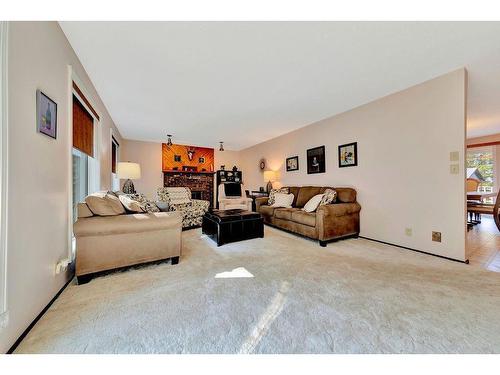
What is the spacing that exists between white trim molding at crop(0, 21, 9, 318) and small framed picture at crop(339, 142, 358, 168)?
3922 millimetres

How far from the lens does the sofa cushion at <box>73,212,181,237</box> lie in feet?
6.03

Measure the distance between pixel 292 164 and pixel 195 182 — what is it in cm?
353

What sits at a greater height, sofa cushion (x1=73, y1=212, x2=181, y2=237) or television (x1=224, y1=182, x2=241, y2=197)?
television (x1=224, y1=182, x2=241, y2=197)

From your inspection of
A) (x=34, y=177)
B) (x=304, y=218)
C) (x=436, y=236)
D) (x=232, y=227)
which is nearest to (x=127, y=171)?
(x=232, y=227)

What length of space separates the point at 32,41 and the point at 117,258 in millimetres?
1799

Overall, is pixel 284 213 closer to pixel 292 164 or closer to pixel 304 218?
pixel 304 218

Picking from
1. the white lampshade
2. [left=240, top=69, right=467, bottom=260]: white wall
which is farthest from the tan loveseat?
[left=240, top=69, right=467, bottom=260]: white wall

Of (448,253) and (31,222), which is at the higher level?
(31,222)

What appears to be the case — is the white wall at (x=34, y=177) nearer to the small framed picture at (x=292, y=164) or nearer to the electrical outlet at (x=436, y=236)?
the electrical outlet at (x=436, y=236)

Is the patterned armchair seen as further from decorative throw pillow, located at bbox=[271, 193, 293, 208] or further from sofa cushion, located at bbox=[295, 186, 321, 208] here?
sofa cushion, located at bbox=[295, 186, 321, 208]

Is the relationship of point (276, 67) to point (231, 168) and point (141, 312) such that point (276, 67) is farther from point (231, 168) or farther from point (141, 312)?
point (231, 168)

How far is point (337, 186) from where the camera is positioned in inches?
149

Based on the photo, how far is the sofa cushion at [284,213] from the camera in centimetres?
358

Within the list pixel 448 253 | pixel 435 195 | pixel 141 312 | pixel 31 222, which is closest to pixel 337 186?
pixel 435 195
